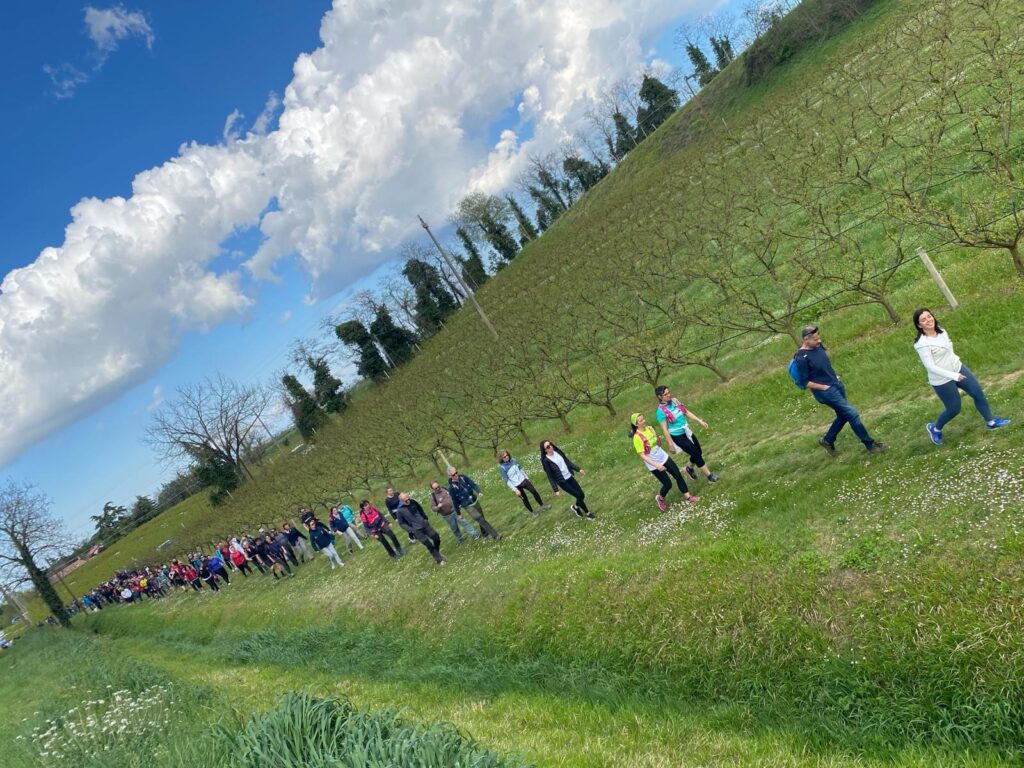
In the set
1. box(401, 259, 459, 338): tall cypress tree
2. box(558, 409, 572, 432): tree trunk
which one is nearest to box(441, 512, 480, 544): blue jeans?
box(558, 409, 572, 432): tree trunk

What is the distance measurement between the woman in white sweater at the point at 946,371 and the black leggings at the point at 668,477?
4428 mm

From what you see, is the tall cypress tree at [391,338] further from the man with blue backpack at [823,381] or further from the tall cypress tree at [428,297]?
the man with blue backpack at [823,381]

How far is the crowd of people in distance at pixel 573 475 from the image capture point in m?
8.44

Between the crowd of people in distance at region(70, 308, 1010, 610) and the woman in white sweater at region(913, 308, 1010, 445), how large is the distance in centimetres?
1

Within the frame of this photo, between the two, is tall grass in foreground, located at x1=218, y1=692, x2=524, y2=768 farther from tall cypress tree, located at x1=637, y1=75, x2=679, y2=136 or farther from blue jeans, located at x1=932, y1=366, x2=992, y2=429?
tall cypress tree, located at x1=637, y1=75, x2=679, y2=136

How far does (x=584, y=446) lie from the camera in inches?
822

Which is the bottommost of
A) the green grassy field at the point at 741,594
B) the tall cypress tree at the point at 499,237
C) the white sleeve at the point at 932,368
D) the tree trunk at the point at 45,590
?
the green grassy field at the point at 741,594

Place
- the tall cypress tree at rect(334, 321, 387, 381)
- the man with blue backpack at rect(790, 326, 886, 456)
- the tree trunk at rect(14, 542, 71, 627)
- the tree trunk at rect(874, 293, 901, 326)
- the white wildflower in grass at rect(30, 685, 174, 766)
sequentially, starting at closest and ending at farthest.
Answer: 1. the white wildflower in grass at rect(30, 685, 174, 766)
2. the man with blue backpack at rect(790, 326, 886, 456)
3. the tree trunk at rect(874, 293, 901, 326)
4. the tree trunk at rect(14, 542, 71, 627)
5. the tall cypress tree at rect(334, 321, 387, 381)

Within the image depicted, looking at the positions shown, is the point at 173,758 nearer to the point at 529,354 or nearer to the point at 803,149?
the point at 529,354

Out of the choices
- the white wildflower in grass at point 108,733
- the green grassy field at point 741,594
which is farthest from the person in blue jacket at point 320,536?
the white wildflower in grass at point 108,733

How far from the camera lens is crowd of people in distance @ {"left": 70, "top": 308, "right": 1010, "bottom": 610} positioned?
8438 mm

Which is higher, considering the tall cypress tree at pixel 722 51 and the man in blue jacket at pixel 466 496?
the tall cypress tree at pixel 722 51

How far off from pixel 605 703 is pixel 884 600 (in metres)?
3.69

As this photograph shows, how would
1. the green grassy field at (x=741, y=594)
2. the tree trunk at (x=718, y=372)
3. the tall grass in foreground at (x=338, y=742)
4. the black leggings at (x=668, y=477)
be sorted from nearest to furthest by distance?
the tall grass in foreground at (x=338, y=742) < the green grassy field at (x=741, y=594) < the black leggings at (x=668, y=477) < the tree trunk at (x=718, y=372)
